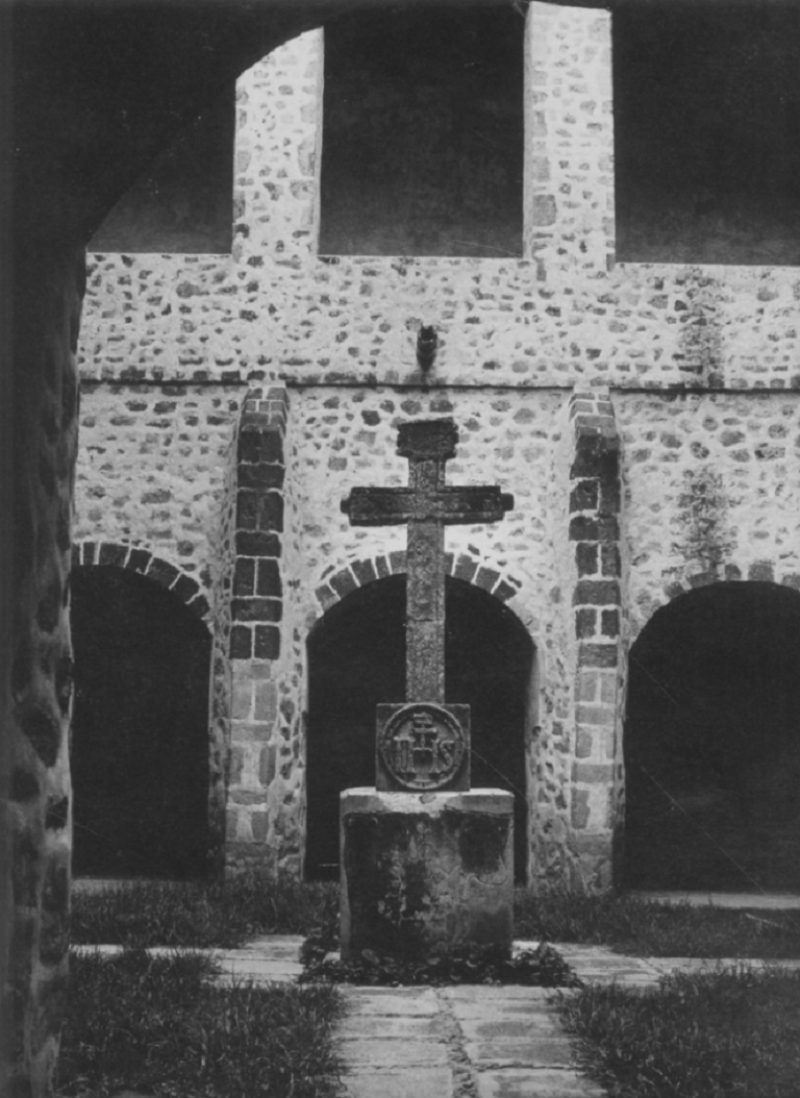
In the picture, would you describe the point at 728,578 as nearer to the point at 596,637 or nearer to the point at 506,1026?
the point at 596,637

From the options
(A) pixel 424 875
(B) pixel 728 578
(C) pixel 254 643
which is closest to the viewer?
(A) pixel 424 875

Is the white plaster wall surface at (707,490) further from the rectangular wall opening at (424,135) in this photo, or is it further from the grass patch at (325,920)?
the grass patch at (325,920)

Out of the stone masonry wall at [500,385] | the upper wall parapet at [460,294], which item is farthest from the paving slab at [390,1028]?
the upper wall parapet at [460,294]

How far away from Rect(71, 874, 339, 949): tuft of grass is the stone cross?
58.3 inches

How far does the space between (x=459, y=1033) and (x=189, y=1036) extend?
40.2 inches

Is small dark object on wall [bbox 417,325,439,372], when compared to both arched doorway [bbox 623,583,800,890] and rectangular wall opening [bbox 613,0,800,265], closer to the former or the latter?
rectangular wall opening [bbox 613,0,800,265]

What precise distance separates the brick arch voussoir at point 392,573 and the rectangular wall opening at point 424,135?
2.88 metres

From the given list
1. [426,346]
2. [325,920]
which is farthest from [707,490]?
[325,920]

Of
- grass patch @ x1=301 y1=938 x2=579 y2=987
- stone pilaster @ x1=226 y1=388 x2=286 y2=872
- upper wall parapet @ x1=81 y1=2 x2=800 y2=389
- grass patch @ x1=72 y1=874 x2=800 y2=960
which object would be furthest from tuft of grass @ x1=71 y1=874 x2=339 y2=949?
upper wall parapet @ x1=81 y1=2 x2=800 y2=389

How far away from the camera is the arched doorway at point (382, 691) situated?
1014 centimetres

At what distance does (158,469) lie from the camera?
9242mm

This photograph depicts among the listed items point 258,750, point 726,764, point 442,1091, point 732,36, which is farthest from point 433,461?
point 732,36

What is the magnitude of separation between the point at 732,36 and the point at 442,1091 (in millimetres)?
9530

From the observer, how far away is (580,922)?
6.91 m
